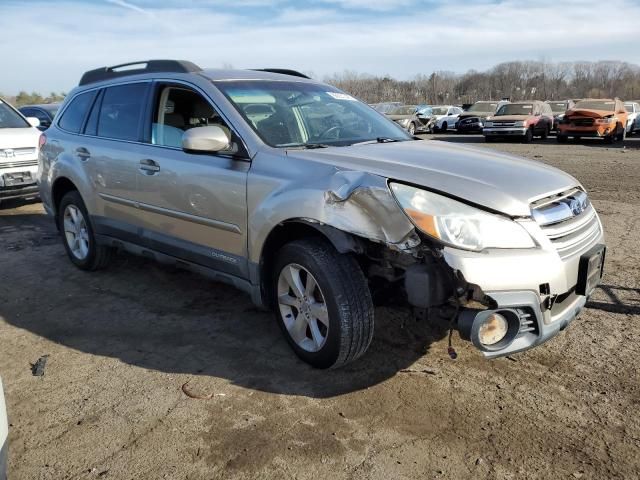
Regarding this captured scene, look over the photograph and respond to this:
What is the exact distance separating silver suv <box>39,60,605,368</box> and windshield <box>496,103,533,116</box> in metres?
19.0

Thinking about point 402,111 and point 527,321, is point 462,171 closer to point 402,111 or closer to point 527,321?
point 527,321

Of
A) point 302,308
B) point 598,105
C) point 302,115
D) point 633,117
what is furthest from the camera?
point 633,117

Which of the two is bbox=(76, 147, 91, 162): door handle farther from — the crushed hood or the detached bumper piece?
the crushed hood

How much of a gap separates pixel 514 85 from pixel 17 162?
255 feet

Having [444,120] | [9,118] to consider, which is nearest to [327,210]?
[9,118]

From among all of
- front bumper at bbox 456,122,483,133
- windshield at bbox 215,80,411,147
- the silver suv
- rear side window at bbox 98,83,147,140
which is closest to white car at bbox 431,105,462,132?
front bumper at bbox 456,122,483,133

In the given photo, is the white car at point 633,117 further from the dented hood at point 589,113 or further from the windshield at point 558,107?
the windshield at point 558,107

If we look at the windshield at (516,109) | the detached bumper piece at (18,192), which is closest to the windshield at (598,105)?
the windshield at (516,109)

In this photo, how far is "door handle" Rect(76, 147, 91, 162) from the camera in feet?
16.3

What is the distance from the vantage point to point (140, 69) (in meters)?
4.65

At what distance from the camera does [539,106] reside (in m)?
22.5

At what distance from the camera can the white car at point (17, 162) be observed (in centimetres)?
813

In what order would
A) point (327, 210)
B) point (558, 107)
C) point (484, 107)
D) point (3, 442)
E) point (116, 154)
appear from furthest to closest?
point (558, 107) < point (484, 107) < point (116, 154) < point (327, 210) < point (3, 442)

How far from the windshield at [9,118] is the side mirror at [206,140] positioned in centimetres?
671
